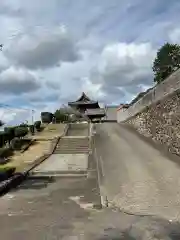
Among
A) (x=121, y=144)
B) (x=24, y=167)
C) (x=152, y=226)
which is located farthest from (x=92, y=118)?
A: (x=152, y=226)

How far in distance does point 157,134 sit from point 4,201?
40.6ft

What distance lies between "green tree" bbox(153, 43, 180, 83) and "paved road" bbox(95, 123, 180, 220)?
15409mm

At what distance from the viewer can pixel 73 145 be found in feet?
90.8

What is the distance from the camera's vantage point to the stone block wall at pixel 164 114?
61.8 ft

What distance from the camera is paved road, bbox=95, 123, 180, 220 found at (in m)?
10.7

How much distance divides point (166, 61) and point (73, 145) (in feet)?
52.7

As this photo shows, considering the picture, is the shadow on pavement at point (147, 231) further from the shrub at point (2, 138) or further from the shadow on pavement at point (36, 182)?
the shrub at point (2, 138)

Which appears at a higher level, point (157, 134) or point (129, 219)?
point (157, 134)

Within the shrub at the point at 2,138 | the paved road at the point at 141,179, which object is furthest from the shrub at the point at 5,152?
the paved road at the point at 141,179

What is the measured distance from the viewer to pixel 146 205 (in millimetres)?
10734

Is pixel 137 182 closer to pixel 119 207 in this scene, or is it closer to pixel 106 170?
pixel 119 207

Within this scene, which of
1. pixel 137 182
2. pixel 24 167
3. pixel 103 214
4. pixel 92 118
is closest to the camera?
pixel 103 214

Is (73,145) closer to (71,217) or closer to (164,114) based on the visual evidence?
(164,114)

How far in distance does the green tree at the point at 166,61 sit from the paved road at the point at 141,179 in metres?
15.4
